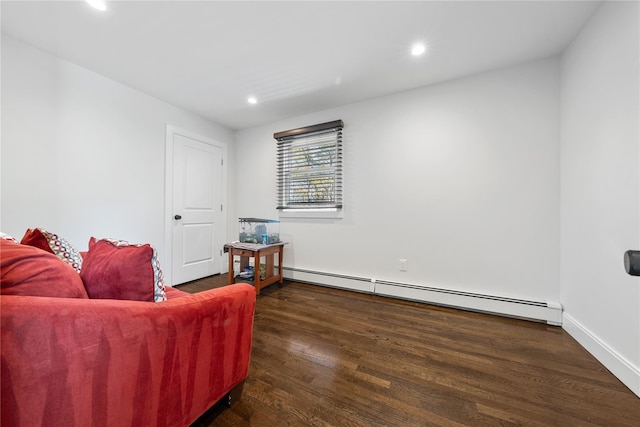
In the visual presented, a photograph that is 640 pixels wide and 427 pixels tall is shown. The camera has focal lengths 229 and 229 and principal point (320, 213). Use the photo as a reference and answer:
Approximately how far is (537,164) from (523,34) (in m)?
1.07

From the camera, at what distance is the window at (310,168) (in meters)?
2.97

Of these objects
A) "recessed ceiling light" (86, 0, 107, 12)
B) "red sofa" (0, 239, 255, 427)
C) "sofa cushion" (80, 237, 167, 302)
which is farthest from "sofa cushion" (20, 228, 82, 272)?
"recessed ceiling light" (86, 0, 107, 12)

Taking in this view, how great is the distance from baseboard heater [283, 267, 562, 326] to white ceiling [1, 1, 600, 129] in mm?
2204

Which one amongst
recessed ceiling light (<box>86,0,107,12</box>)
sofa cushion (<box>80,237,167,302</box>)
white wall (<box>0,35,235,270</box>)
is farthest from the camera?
white wall (<box>0,35,235,270</box>)

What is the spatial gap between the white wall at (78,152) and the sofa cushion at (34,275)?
188 cm

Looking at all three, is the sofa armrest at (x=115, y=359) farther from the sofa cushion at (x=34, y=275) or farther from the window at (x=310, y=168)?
the window at (x=310, y=168)

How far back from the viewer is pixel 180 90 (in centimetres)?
262

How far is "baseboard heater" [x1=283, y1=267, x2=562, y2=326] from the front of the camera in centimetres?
202

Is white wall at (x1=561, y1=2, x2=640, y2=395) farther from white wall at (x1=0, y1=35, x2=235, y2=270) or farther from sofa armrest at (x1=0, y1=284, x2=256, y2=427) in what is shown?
white wall at (x1=0, y1=35, x2=235, y2=270)

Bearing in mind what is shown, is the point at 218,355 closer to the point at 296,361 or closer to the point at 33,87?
the point at 296,361

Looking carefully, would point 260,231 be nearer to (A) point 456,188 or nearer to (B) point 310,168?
(B) point 310,168

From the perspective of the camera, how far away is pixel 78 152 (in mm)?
2209

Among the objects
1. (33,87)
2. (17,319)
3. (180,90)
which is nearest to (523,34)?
(17,319)

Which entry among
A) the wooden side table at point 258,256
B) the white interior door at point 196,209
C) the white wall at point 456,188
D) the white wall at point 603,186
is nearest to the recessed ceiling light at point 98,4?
the white interior door at point 196,209
